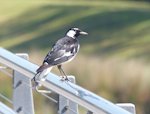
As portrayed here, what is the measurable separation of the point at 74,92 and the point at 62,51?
20.2 inches

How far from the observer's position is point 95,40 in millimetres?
9219

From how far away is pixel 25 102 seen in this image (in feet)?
9.29

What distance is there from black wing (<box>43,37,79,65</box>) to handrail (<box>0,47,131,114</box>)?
0.14 metres

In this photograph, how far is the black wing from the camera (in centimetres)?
199

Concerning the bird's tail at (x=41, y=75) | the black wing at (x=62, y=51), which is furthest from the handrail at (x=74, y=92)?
the black wing at (x=62, y=51)

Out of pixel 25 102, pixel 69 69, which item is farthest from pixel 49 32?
pixel 25 102

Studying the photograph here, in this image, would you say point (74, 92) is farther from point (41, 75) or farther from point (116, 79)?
point (116, 79)

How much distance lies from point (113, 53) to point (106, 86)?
8.74 feet

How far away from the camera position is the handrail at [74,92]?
1.46 m

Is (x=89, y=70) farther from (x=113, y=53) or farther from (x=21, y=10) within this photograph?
(x=21, y=10)

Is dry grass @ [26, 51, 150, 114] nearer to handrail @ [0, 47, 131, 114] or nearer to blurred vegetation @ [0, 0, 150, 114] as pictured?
blurred vegetation @ [0, 0, 150, 114]

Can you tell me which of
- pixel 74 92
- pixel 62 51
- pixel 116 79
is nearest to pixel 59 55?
pixel 62 51

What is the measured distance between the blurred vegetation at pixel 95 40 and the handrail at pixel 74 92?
230 centimetres

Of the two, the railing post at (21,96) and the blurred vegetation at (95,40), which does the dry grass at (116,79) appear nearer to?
the blurred vegetation at (95,40)
